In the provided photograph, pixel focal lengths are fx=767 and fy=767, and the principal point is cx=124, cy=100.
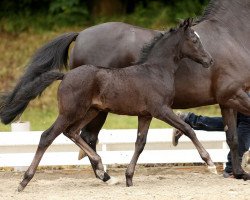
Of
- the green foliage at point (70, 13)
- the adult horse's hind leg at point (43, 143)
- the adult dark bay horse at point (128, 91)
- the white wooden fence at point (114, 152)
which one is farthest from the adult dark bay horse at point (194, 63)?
the green foliage at point (70, 13)

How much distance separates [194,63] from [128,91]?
3.08ft

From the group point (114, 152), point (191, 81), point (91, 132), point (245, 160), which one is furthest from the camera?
point (114, 152)

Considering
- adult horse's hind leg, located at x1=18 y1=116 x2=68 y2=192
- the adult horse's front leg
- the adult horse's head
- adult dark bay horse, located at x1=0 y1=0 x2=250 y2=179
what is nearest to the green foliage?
adult dark bay horse, located at x1=0 y1=0 x2=250 y2=179

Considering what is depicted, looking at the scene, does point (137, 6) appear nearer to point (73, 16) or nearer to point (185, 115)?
point (73, 16)

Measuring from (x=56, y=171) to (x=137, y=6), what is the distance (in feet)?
26.2

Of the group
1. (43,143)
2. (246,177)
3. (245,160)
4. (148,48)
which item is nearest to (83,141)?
(43,143)

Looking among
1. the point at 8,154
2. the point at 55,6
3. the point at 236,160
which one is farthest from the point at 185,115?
the point at 55,6

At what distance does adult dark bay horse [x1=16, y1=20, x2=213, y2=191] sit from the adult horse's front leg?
0.77 meters

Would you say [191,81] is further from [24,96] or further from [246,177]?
[24,96]

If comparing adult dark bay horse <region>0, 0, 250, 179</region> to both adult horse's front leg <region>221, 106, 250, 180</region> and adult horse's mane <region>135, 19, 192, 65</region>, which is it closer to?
adult horse's front leg <region>221, 106, 250, 180</region>

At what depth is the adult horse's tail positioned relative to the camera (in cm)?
825

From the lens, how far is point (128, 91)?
8086 mm

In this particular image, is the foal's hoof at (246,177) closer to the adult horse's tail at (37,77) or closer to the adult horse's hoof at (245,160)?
the adult horse's hoof at (245,160)

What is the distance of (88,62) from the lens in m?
8.80
